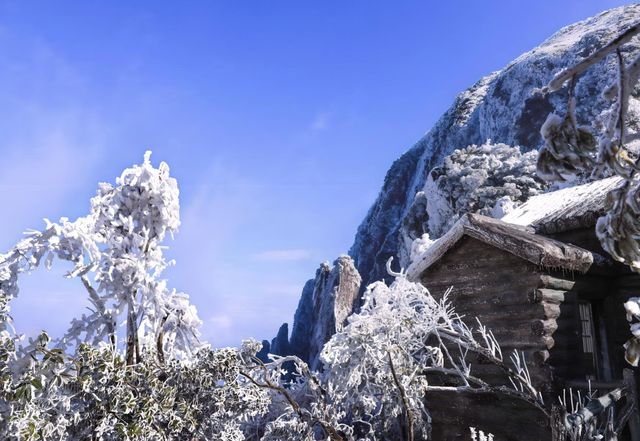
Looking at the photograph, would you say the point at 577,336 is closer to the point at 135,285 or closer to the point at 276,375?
the point at 276,375

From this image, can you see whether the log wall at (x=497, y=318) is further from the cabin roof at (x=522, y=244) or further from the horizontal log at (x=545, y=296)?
the cabin roof at (x=522, y=244)

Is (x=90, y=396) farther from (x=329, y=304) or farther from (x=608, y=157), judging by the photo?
(x=329, y=304)

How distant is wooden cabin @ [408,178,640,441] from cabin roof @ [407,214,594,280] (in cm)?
2

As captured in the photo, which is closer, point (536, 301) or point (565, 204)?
point (536, 301)

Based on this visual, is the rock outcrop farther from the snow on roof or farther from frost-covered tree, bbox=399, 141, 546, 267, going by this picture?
the snow on roof

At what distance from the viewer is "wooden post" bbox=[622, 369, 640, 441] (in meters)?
6.60

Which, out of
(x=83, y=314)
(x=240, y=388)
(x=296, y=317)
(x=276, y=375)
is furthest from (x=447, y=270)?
(x=296, y=317)

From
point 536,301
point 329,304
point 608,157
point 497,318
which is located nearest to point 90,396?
point 608,157

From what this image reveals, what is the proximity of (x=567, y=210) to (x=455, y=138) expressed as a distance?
62535 mm

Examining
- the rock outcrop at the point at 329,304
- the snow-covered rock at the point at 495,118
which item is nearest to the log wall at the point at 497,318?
the rock outcrop at the point at 329,304

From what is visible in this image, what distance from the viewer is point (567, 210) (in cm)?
1023

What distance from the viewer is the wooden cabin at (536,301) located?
783cm

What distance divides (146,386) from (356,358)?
337 cm

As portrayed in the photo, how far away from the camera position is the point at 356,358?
305 inches
